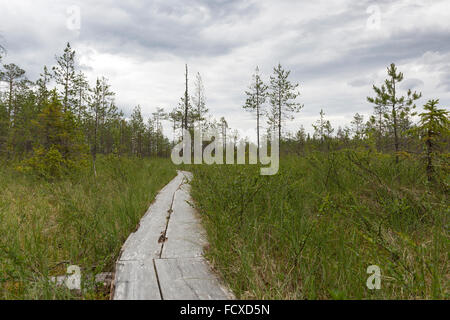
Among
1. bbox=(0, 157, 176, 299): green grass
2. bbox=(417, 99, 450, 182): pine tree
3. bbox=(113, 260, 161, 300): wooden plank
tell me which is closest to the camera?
bbox=(113, 260, 161, 300): wooden plank

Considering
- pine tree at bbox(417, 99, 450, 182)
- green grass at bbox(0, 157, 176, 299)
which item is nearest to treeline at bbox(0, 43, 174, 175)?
green grass at bbox(0, 157, 176, 299)

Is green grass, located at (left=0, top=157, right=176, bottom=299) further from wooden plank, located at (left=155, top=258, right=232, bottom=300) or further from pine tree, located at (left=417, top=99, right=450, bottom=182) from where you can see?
pine tree, located at (left=417, top=99, right=450, bottom=182)

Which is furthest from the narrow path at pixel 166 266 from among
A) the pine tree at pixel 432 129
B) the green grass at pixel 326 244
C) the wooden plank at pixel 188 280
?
the pine tree at pixel 432 129

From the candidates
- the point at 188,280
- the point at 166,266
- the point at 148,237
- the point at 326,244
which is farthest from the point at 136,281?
the point at 326,244

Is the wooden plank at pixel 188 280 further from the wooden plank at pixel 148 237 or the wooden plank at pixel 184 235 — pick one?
the wooden plank at pixel 148 237

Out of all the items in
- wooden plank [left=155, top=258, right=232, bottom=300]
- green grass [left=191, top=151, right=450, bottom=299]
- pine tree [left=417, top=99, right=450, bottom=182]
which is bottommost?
wooden plank [left=155, top=258, right=232, bottom=300]

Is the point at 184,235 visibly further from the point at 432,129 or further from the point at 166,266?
the point at 432,129

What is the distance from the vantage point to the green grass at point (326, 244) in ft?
5.27

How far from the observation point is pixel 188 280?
68.7 inches

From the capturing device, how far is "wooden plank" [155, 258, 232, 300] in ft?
5.12

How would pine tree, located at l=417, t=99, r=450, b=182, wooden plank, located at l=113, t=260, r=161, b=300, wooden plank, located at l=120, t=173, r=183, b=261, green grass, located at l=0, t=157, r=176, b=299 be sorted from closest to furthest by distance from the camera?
1. wooden plank, located at l=113, t=260, r=161, b=300
2. green grass, located at l=0, t=157, r=176, b=299
3. wooden plank, located at l=120, t=173, r=183, b=261
4. pine tree, located at l=417, t=99, r=450, b=182

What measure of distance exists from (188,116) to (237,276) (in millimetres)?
25736
